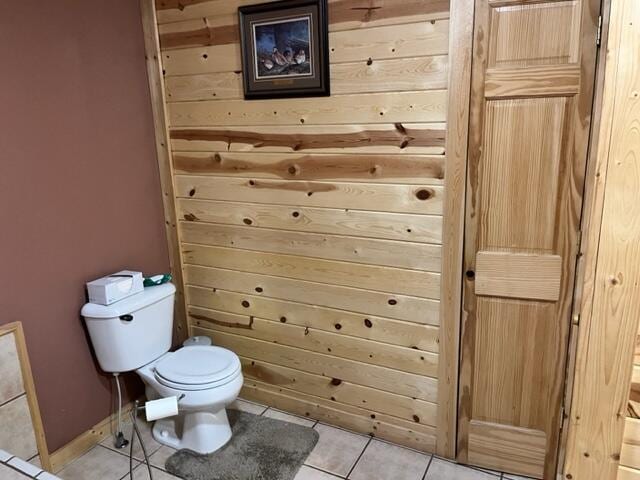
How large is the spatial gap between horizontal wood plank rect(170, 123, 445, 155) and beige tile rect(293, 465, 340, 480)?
4.66ft

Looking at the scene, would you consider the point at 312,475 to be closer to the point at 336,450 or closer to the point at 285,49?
the point at 336,450

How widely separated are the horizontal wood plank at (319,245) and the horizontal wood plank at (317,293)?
5.9 inches

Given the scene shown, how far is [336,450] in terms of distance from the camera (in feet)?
7.65

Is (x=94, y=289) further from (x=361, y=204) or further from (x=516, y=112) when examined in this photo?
(x=516, y=112)

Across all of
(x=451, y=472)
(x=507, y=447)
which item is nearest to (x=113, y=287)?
(x=451, y=472)

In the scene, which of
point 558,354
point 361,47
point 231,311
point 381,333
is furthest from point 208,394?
point 361,47

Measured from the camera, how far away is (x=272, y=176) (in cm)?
237

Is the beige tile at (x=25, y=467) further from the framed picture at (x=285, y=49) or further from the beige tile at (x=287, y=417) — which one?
the framed picture at (x=285, y=49)

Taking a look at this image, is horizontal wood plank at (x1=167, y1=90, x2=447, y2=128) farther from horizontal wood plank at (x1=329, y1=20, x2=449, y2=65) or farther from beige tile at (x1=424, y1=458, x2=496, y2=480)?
beige tile at (x1=424, y1=458, x2=496, y2=480)

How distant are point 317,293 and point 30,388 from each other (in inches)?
A: 50.9

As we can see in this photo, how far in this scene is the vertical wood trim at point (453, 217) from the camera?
72.5 inches

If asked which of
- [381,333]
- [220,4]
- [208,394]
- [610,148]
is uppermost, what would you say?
[220,4]

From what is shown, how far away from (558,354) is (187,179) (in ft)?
6.43

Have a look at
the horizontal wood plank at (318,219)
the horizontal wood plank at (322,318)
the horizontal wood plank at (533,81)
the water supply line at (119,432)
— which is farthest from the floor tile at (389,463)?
the horizontal wood plank at (533,81)
